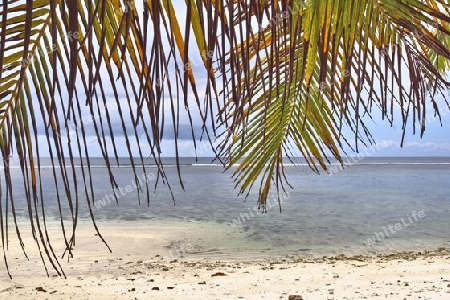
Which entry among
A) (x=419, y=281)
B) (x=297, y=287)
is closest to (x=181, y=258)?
(x=297, y=287)

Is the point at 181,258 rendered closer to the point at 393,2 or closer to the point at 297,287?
the point at 297,287

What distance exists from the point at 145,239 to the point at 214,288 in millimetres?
8718

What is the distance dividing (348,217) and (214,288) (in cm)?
1596

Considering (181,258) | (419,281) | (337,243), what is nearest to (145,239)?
(181,258)

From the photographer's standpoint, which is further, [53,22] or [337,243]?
[337,243]

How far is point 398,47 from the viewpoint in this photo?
62.8 inches

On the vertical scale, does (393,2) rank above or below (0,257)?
above

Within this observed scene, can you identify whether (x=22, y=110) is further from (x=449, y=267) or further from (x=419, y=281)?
(x=449, y=267)

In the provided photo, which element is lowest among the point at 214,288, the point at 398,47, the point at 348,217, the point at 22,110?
the point at 348,217

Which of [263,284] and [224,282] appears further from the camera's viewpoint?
[224,282]

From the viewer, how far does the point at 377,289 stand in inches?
257

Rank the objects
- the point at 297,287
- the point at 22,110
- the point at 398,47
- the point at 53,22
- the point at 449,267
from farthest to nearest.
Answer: the point at 449,267, the point at 297,287, the point at 398,47, the point at 22,110, the point at 53,22

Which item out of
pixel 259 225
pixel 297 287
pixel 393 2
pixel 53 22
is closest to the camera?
pixel 53 22

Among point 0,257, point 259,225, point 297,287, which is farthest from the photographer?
point 259,225
